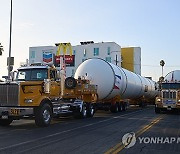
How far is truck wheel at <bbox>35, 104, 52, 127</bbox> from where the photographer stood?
49.4ft

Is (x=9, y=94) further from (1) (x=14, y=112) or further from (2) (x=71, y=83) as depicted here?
(2) (x=71, y=83)

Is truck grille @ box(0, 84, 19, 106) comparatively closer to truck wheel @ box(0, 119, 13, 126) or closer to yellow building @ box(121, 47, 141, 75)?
truck wheel @ box(0, 119, 13, 126)

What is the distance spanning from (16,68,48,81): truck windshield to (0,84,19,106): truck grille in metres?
1.57

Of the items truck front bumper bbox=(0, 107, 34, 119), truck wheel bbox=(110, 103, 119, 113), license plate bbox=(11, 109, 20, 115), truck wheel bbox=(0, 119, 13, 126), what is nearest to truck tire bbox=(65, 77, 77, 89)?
truck wheel bbox=(0, 119, 13, 126)

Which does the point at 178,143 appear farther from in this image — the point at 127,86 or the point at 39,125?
the point at 127,86

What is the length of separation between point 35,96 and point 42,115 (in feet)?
3.01

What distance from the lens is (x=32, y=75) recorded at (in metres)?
16.6

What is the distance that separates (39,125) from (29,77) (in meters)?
2.63

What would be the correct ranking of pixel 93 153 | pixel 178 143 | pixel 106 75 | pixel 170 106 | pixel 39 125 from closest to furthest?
pixel 93 153 < pixel 178 143 < pixel 39 125 < pixel 106 75 < pixel 170 106

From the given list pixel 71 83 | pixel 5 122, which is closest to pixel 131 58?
pixel 71 83

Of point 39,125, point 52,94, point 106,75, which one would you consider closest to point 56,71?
point 52,94

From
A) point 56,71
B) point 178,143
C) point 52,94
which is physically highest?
point 56,71

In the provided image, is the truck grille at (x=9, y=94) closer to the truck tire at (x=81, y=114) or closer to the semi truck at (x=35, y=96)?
the semi truck at (x=35, y=96)

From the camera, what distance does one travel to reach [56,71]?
1745 cm
